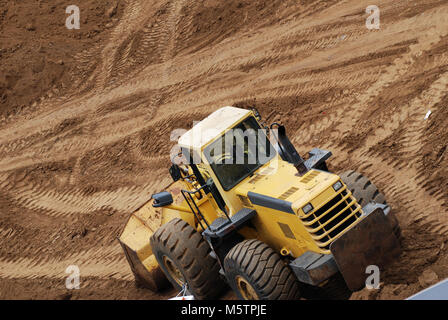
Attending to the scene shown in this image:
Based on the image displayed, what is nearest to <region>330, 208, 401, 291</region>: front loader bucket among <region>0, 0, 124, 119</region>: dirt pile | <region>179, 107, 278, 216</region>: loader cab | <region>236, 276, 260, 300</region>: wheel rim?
<region>236, 276, 260, 300</region>: wheel rim

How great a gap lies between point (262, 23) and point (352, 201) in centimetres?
1146

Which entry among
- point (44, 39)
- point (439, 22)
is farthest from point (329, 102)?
point (44, 39)

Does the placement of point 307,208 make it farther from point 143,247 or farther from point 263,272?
point 143,247

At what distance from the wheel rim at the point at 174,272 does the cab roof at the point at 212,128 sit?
5.74 ft

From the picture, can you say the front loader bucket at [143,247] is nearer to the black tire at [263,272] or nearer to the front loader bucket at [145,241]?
the front loader bucket at [145,241]

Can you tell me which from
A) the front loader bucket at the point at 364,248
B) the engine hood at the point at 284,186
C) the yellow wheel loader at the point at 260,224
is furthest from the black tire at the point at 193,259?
the front loader bucket at the point at 364,248

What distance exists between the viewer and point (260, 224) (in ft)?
25.5

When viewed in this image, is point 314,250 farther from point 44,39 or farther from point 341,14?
point 44,39

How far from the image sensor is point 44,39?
68.5ft

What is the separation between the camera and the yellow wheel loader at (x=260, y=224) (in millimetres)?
6941

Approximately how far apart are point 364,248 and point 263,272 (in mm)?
1196

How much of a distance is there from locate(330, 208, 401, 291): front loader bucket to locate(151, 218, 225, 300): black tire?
2.11 m

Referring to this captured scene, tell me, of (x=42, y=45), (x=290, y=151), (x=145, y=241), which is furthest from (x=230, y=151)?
(x=42, y=45)

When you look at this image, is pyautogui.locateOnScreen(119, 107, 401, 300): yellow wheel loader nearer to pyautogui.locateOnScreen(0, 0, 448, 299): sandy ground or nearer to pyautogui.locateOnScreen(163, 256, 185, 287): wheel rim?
pyautogui.locateOnScreen(163, 256, 185, 287): wheel rim
